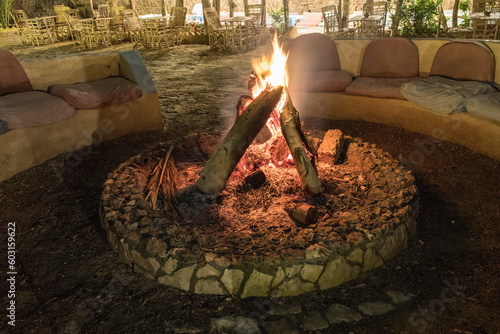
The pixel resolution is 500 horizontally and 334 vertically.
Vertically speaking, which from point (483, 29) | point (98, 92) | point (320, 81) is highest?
point (483, 29)

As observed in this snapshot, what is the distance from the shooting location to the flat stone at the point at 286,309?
2447 millimetres

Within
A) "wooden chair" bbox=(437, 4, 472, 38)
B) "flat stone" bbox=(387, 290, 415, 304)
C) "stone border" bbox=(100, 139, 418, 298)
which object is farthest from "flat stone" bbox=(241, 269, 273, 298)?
"wooden chair" bbox=(437, 4, 472, 38)

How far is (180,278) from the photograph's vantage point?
8.56 ft

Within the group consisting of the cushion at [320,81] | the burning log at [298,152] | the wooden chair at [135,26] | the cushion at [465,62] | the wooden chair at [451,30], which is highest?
the wooden chair at [135,26]

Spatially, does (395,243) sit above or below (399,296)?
above

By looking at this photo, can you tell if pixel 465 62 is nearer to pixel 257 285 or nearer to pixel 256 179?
pixel 256 179

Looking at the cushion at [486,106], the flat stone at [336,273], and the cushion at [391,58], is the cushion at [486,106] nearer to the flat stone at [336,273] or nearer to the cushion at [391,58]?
the cushion at [391,58]

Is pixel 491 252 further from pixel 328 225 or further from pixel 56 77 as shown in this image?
pixel 56 77

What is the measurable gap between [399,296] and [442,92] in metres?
3.08

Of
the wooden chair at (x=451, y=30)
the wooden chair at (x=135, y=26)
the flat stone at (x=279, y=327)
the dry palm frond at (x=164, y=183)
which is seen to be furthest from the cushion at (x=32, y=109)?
the wooden chair at (x=451, y=30)

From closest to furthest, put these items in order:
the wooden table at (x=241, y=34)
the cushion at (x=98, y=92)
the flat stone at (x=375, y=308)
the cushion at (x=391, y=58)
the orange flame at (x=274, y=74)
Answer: the flat stone at (x=375, y=308) → the orange flame at (x=274, y=74) → the cushion at (x=98, y=92) → the cushion at (x=391, y=58) → the wooden table at (x=241, y=34)

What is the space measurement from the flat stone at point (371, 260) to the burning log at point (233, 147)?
1449 millimetres

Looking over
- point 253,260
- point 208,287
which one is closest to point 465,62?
point 253,260

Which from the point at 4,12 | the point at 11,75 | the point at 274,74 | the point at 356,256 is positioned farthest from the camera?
the point at 4,12
